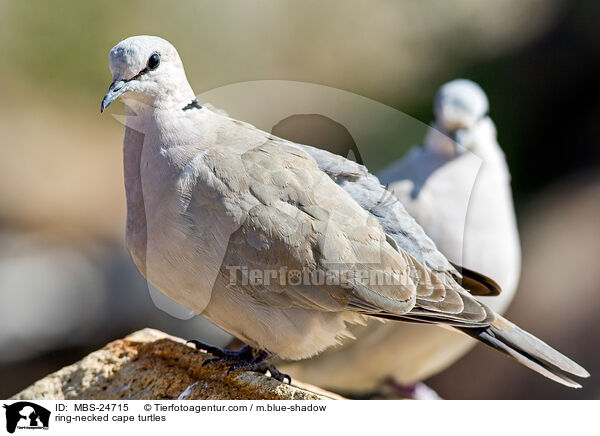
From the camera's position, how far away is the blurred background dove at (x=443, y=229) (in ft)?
9.49

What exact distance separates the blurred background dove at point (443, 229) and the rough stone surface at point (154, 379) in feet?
2.35

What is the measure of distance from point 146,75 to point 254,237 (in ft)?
1.82

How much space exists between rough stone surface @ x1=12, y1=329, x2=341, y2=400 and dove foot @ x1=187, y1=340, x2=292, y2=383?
25mm

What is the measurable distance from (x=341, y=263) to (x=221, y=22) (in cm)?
239

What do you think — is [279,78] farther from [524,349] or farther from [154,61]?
[524,349]

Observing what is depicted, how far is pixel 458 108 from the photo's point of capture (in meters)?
3.07

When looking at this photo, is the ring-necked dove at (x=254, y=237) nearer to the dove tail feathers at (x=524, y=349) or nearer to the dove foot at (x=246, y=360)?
the dove tail feathers at (x=524, y=349)

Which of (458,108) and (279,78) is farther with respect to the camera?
(279,78)

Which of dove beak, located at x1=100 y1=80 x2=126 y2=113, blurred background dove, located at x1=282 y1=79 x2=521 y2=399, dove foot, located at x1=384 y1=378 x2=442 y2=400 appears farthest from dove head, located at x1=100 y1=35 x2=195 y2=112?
dove foot, located at x1=384 y1=378 x2=442 y2=400

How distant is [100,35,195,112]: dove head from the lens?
1759 mm

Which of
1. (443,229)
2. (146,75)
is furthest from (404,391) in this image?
(146,75)

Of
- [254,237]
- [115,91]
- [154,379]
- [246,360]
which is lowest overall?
[154,379]
